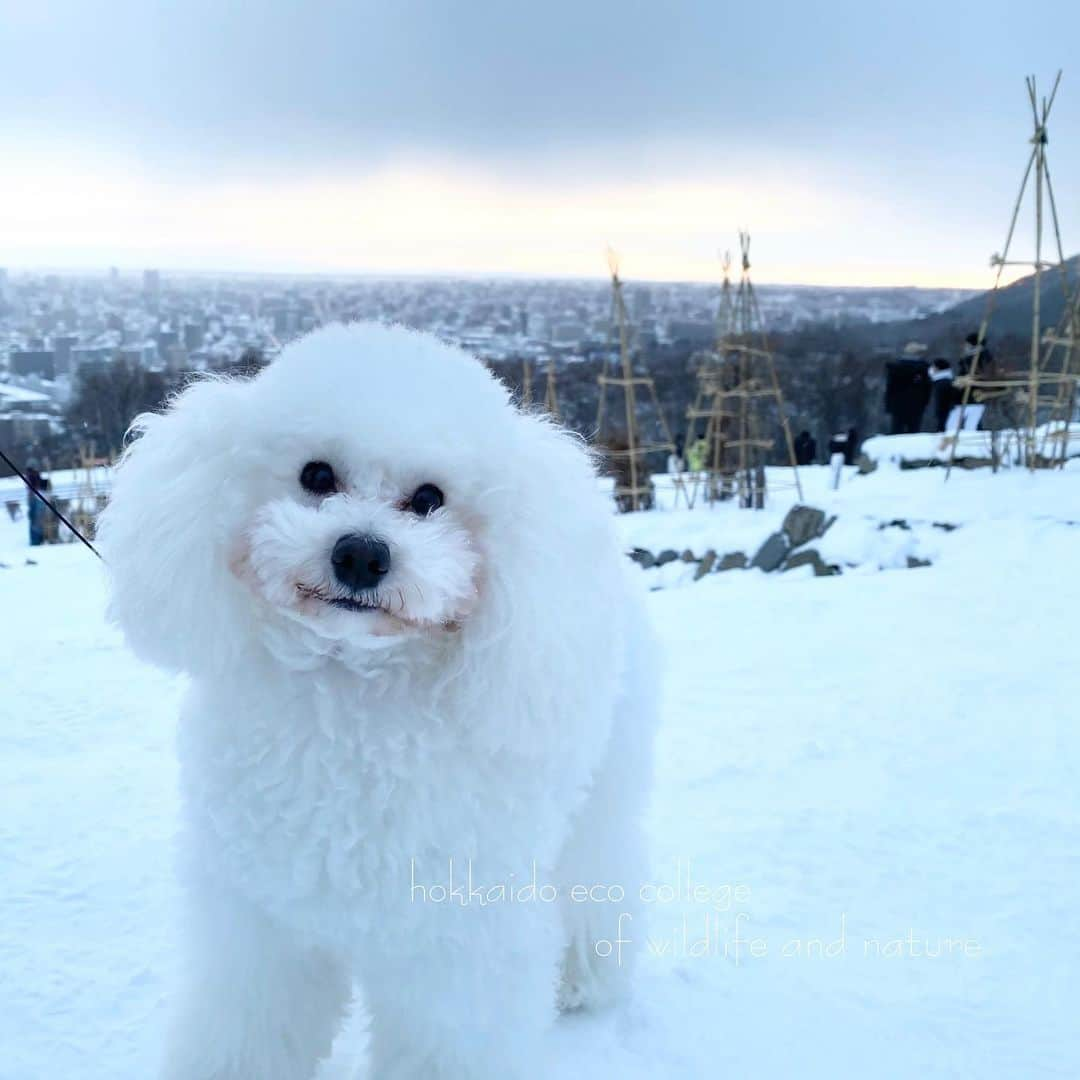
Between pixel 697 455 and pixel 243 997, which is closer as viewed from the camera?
pixel 243 997

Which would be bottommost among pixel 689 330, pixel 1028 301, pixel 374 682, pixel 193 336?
pixel 374 682

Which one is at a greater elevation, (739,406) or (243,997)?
(739,406)

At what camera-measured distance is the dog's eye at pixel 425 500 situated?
1144 mm

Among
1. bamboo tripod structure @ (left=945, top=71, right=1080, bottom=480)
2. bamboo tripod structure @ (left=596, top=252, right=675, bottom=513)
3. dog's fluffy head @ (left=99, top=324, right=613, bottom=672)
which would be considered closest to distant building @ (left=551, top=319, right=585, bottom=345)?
bamboo tripod structure @ (left=596, top=252, right=675, bottom=513)

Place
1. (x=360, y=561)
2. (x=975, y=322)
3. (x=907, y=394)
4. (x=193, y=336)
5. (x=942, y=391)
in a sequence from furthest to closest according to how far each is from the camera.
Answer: (x=975, y=322), (x=907, y=394), (x=942, y=391), (x=193, y=336), (x=360, y=561)

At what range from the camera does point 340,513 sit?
3.50 feet

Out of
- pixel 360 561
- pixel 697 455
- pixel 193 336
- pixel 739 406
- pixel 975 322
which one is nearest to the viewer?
pixel 360 561

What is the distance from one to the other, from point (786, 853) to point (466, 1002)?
3.60ft

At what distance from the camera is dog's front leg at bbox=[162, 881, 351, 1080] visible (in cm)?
125

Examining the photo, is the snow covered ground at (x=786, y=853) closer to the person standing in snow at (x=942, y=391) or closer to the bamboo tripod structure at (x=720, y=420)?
the bamboo tripod structure at (x=720, y=420)

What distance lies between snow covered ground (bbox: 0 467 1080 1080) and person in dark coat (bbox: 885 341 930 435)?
20.8ft

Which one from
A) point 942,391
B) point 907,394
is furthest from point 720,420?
point 907,394

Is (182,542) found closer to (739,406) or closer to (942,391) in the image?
(739,406)

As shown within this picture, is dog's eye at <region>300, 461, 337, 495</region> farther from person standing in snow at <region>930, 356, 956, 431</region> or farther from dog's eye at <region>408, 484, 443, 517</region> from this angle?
person standing in snow at <region>930, 356, 956, 431</region>
